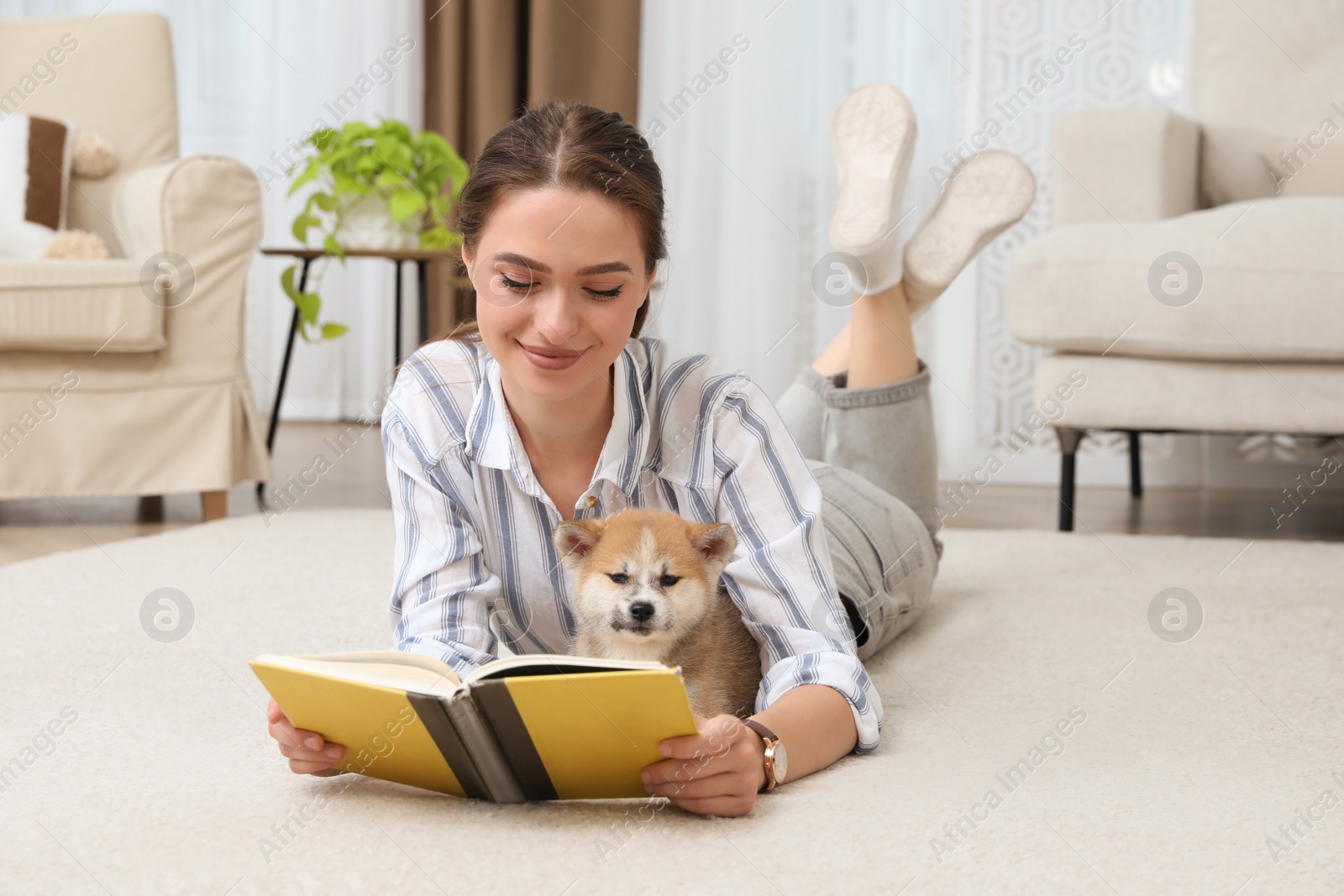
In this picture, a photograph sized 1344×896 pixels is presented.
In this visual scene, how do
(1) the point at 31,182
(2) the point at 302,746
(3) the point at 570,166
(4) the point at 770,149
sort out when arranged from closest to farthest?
(2) the point at 302,746
(3) the point at 570,166
(1) the point at 31,182
(4) the point at 770,149

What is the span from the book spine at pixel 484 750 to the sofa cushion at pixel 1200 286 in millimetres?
1685

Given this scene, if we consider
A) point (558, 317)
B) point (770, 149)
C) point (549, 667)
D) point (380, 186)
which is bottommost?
point (549, 667)

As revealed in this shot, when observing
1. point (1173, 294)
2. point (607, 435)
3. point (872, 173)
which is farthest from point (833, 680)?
point (1173, 294)

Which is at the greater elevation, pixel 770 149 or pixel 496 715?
pixel 770 149

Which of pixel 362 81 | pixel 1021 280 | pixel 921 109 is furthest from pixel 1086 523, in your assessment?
pixel 362 81

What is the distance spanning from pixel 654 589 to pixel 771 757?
16cm

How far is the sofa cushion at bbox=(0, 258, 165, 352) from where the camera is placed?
2262mm

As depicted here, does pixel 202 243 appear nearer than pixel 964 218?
No

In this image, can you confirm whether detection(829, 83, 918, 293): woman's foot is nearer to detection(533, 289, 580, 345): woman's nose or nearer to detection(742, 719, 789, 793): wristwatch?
detection(533, 289, 580, 345): woman's nose

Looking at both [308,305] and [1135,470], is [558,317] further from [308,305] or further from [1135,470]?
[1135,470]

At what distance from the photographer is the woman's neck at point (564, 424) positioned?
3.60 feet

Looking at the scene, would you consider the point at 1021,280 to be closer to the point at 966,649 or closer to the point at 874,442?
the point at 874,442

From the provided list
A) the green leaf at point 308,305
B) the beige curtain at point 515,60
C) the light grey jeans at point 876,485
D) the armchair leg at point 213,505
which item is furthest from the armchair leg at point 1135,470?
the armchair leg at point 213,505

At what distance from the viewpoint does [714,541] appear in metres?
1.01
